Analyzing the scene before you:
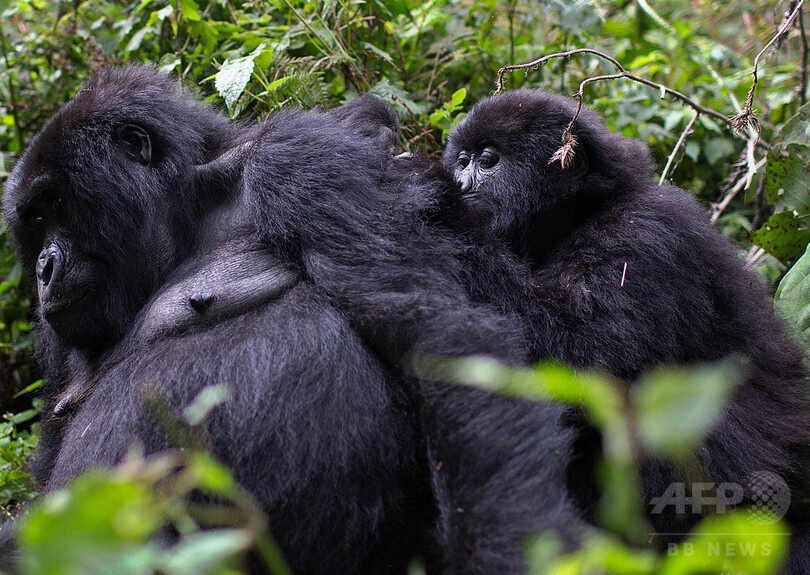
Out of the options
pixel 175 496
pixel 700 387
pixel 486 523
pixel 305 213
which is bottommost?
pixel 486 523

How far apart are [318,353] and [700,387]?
1.47m

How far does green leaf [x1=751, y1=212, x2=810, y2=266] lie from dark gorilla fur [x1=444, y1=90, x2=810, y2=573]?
67 cm

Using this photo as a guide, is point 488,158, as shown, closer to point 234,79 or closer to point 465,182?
point 465,182

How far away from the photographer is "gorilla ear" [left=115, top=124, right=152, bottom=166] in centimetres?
271

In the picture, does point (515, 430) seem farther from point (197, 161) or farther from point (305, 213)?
point (197, 161)

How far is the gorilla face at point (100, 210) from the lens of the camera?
2.60 metres

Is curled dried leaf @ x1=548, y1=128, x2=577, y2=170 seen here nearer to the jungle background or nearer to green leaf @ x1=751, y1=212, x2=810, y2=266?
the jungle background

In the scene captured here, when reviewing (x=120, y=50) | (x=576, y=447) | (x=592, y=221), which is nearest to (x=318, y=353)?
(x=576, y=447)

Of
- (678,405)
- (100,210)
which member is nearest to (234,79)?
(100,210)

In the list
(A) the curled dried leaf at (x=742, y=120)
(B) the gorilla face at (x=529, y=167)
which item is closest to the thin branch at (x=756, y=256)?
(A) the curled dried leaf at (x=742, y=120)

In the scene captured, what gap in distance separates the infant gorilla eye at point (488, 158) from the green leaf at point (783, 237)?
1.31m

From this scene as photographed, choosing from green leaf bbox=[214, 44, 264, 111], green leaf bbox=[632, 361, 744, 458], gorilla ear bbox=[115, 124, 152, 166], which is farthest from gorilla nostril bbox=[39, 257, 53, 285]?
green leaf bbox=[632, 361, 744, 458]

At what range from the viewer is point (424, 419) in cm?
213

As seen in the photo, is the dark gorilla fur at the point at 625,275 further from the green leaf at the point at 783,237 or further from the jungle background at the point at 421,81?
the green leaf at the point at 783,237
